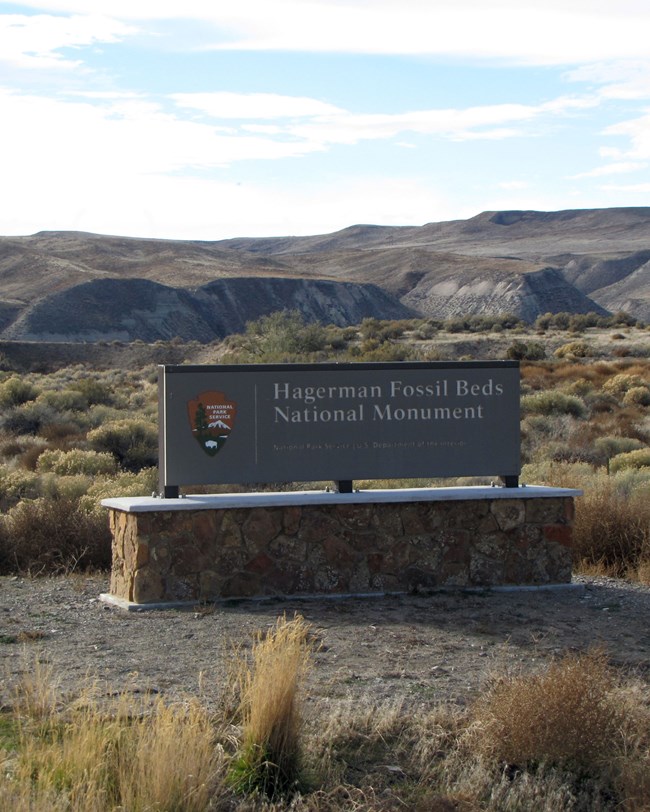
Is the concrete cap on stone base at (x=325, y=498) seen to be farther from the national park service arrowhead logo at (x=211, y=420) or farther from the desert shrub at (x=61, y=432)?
the desert shrub at (x=61, y=432)

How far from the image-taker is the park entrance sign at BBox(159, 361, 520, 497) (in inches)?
391

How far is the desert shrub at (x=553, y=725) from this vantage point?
225 inches

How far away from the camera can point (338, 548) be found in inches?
387

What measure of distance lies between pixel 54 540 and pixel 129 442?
916cm

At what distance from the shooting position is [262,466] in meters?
10.1

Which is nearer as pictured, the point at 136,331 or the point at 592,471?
the point at 592,471

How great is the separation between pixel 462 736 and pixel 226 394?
475 cm

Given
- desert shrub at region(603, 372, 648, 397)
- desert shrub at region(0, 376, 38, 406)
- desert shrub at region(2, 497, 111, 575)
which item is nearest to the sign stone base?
desert shrub at region(2, 497, 111, 575)

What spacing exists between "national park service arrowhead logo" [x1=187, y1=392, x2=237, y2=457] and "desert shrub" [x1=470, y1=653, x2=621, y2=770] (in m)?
4.53

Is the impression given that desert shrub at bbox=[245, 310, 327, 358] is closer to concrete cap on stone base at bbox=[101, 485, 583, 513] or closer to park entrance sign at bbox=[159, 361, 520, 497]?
park entrance sign at bbox=[159, 361, 520, 497]

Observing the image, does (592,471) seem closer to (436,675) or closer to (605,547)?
(605,547)

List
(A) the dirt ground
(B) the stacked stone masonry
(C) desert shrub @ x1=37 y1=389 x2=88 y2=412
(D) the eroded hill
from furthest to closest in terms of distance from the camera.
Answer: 1. (D) the eroded hill
2. (C) desert shrub @ x1=37 y1=389 x2=88 y2=412
3. (B) the stacked stone masonry
4. (A) the dirt ground

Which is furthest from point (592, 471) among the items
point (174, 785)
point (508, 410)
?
point (174, 785)

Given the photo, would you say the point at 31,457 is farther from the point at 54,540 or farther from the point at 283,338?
the point at 283,338
